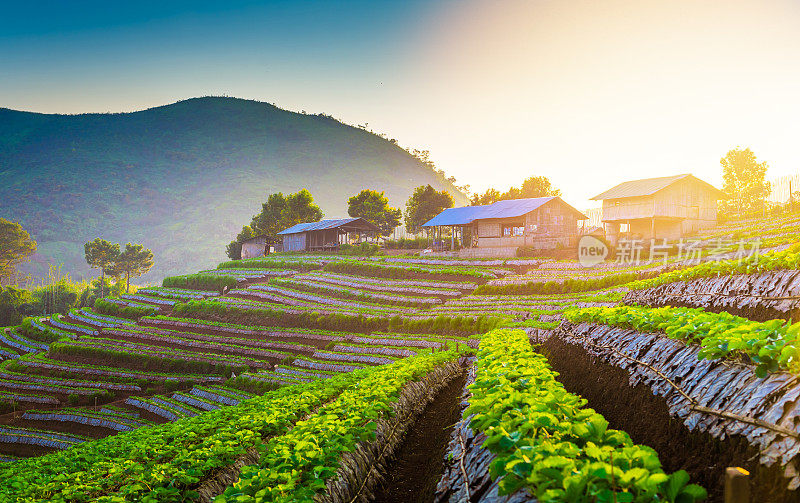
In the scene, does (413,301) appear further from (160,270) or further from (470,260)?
(160,270)

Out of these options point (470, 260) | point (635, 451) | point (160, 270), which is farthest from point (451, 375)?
point (160, 270)

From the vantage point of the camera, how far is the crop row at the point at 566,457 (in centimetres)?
308

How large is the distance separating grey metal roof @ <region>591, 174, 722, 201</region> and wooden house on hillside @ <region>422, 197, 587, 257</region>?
20.6 ft

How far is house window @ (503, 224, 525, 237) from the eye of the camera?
61062 mm

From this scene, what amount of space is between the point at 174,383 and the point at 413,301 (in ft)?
68.8

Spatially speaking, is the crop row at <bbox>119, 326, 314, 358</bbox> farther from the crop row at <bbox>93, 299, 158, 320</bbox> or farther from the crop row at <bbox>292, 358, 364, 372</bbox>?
the crop row at <bbox>93, 299, 158, 320</bbox>

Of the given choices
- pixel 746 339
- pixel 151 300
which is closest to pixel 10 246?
pixel 151 300

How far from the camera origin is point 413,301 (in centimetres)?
4366

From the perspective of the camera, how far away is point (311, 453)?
6484mm

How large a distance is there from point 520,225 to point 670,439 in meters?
57.3

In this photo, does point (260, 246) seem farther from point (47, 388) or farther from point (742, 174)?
point (742, 174)
